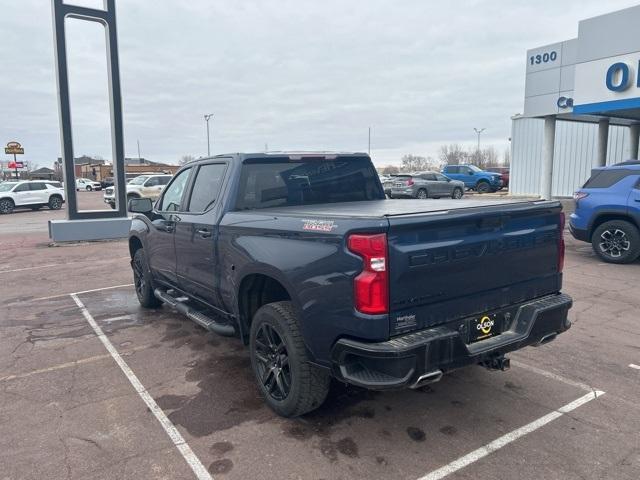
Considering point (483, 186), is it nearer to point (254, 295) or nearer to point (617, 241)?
point (617, 241)

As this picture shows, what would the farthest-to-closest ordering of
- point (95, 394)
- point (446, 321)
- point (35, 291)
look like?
point (35, 291), point (95, 394), point (446, 321)

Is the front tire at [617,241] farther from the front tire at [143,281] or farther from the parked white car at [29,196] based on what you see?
the parked white car at [29,196]

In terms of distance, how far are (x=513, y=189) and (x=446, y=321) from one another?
92.3 ft

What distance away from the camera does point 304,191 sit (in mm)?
4617

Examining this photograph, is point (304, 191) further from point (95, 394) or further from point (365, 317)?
point (95, 394)

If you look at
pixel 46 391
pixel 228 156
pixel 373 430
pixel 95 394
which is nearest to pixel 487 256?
pixel 373 430

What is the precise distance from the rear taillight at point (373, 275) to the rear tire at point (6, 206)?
2826 centimetres

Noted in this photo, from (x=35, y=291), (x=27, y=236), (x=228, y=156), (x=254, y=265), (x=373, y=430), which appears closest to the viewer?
(x=373, y=430)

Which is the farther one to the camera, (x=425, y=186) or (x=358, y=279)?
(x=425, y=186)

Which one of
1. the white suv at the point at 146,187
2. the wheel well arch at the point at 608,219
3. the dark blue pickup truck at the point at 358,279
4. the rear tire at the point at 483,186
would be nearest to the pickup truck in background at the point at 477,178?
the rear tire at the point at 483,186

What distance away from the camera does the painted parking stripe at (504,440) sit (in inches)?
116

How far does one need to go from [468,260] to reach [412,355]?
0.76 meters

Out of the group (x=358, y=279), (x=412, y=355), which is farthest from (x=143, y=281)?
(x=412, y=355)

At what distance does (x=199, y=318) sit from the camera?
4586 millimetres
